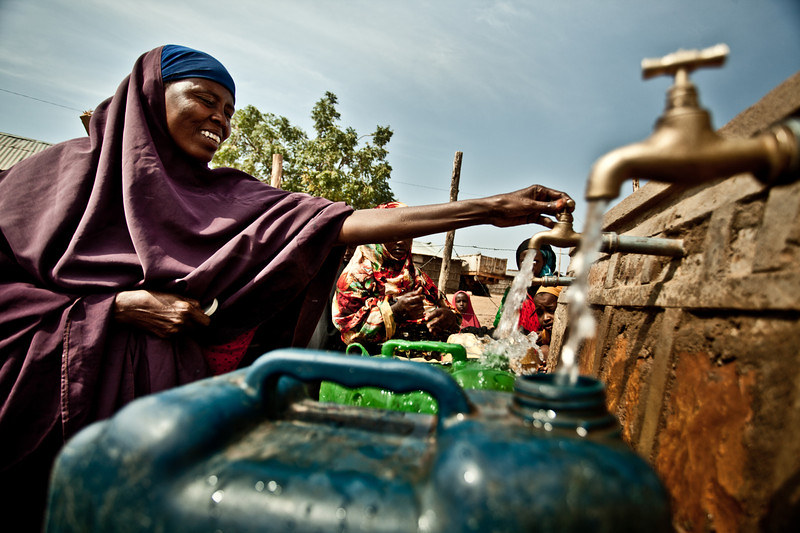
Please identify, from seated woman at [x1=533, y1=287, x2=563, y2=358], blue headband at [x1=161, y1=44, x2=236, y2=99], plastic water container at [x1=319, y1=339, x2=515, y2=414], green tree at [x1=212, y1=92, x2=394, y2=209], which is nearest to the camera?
plastic water container at [x1=319, y1=339, x2=515, y2=414]

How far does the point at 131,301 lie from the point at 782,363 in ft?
6.57

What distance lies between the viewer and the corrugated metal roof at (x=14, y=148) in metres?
14.9

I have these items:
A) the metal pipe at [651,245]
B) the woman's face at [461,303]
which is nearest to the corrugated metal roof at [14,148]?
the woman's face at [461,303]

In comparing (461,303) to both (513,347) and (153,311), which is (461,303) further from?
(153,311)

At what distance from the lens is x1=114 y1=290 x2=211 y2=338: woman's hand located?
1545 millimetres

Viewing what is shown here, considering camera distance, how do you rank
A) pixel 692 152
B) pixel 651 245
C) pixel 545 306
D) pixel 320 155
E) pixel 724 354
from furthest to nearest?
pixel 320 155 < pixel 545 306 < pixel 651 245 < pixel 724 354 < pixel 692 152

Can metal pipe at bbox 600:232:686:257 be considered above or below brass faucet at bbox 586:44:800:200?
below

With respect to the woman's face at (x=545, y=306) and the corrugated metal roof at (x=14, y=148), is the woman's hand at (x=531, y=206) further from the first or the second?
the corrugated metal roof at (x=14, y=148)

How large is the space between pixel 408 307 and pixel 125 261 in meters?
2.32

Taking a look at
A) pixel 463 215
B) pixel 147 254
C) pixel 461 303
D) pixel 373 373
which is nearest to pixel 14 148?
pixel 461 303

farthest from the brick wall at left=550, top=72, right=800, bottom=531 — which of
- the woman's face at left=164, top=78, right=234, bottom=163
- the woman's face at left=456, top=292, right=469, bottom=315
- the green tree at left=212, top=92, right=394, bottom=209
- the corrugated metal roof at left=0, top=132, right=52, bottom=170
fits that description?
the corrugated metal roof at left=0, top=132, right=52, bottom=170

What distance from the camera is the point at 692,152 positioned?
59 cm

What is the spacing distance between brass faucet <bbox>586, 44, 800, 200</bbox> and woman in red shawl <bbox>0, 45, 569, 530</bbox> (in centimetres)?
96

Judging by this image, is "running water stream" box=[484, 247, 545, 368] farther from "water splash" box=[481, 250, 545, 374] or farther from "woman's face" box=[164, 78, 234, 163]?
"woman's face" box=[164, 78, 234, 163]
